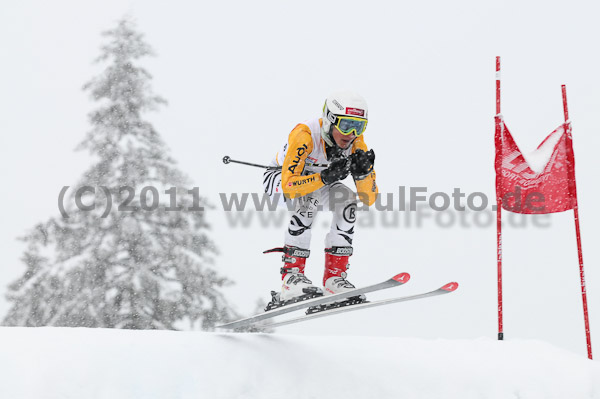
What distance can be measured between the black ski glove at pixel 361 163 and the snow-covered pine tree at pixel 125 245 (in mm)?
8509

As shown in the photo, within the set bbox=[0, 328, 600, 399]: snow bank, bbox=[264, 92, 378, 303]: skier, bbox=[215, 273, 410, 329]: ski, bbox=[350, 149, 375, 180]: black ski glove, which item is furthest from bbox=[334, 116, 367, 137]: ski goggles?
bbox=[0, 328, 600, 399]: snow bank

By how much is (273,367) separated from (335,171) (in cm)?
168

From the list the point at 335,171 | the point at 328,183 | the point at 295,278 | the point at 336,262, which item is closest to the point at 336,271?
the point at 336,262

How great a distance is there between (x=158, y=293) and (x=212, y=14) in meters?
76.0

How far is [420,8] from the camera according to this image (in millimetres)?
99875

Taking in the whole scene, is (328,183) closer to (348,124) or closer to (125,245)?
(348,124)

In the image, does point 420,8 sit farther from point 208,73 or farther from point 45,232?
point 45,232

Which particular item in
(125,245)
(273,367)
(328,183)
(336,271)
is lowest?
(273,367)

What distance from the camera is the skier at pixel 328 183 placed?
5.91 meters

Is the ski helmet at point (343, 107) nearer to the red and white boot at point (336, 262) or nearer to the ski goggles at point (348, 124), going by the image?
the ski goggles at point (348, 124)

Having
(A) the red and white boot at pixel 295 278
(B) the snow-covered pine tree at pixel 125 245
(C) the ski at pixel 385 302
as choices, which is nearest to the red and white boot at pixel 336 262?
(A) the red and white boot at pixel 295 278

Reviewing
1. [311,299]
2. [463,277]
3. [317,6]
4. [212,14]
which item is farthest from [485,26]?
[311,299]

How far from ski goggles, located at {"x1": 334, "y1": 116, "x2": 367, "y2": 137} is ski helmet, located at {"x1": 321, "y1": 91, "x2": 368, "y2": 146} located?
0.03 m

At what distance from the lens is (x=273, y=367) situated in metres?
5.38
